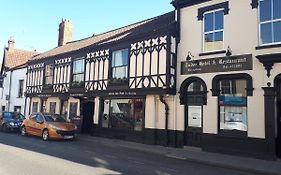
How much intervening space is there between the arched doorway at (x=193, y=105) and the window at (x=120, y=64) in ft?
14.0

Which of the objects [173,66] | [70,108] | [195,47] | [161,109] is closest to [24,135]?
[70,108]

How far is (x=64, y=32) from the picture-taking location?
30609mm

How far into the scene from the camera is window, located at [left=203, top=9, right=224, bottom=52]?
14.6 meters

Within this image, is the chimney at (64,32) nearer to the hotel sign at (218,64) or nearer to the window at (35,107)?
the window at (35,107)

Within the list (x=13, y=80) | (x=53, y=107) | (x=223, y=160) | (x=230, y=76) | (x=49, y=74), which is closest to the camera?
(x=223, y=160)

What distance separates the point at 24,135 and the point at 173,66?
10.6 m

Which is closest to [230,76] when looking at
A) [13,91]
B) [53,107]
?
[53,107]

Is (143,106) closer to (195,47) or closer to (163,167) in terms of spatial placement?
(195,47)

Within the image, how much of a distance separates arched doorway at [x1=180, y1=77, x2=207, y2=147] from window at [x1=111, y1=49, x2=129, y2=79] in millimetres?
4262

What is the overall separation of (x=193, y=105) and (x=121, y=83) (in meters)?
4.99

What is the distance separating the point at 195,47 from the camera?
605 inches

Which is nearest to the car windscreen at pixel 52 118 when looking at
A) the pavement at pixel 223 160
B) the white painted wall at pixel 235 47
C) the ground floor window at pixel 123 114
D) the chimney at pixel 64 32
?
the ground floor window at pixel 123 114

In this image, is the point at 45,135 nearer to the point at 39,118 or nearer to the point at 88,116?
the point at 39,118

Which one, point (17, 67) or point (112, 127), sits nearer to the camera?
point (112, 127)
